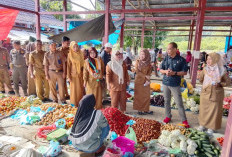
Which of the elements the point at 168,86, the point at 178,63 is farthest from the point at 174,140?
the point at 178,63

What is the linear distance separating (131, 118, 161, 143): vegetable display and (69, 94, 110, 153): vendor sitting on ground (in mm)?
946

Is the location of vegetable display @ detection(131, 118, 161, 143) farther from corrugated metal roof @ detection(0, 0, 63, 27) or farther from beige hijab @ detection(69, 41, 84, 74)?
corrugated metal roof @ detection(0, 0, 63, 27)

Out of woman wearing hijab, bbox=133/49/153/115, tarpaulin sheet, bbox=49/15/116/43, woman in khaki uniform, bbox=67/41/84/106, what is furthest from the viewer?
tarpaulin sheet, bbox=49/15/116/43

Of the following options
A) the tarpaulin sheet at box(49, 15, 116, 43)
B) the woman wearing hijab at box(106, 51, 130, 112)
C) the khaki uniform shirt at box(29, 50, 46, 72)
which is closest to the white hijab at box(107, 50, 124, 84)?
the woman wearing hijab at box(106, 51, 130, 112)

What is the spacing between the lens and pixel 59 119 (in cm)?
352

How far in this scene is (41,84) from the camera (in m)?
4.82

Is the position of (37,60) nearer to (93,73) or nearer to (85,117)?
(93,73)

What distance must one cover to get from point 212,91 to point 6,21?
17.7 ft

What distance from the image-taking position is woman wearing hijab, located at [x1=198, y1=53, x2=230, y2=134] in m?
3.02

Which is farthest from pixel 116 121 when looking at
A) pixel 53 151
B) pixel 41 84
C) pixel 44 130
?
pixel 41 84

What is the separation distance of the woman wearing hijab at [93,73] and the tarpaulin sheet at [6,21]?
257cm

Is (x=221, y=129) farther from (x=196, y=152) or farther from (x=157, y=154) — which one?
(x=157, y=154)

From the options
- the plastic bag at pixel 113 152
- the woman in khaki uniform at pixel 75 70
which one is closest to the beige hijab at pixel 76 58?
the woman in khaki uniform at pixel 75 70

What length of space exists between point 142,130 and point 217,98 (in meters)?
1.45
